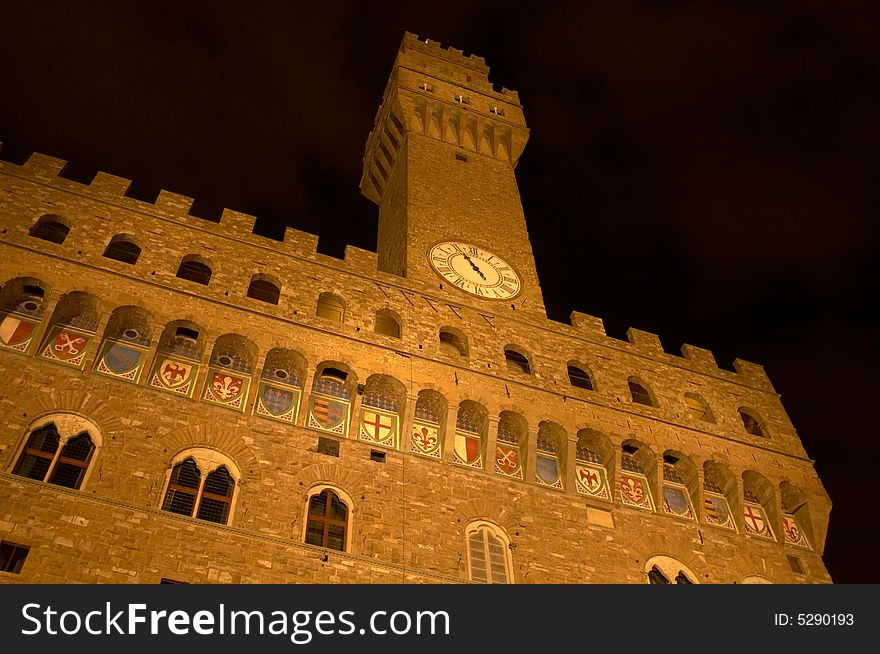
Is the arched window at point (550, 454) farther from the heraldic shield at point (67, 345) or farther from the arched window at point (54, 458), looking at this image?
the heraldic shield at point (67, 345)

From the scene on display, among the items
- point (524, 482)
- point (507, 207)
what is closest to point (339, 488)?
point (524, 482)

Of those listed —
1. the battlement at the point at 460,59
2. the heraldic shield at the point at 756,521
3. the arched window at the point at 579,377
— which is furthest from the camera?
the battlement at the point at 460,59

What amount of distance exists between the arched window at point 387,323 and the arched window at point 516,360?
8.45 ft

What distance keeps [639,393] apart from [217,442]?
1033 cm

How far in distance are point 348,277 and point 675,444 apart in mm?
8252

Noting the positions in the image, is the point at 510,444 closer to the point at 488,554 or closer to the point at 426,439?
the point at 426,439

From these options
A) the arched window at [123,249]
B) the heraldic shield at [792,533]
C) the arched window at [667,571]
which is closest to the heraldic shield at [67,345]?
the arched window at [123,249]

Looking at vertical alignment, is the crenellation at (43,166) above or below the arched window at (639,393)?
above

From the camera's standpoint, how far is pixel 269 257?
67.8 ft

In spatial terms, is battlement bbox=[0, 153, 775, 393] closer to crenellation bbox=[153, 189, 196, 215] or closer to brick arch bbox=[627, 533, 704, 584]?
crenellation bbox=[153, 189, 196, 215]

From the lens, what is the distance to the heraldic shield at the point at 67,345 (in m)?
16.8

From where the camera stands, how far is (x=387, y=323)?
2097 cm

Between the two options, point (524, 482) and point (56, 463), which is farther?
point (524, 482)

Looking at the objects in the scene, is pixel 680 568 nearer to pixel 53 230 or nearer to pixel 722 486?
pixel 722 486
